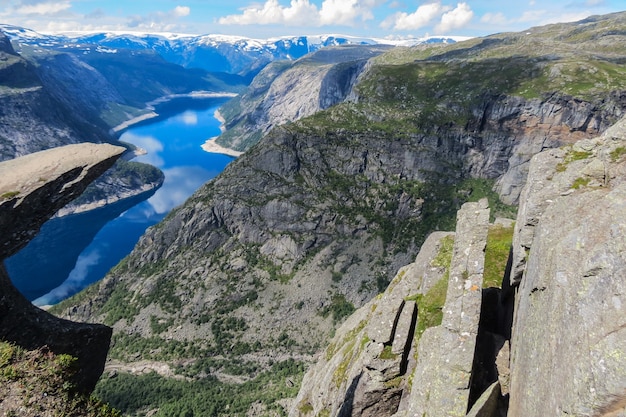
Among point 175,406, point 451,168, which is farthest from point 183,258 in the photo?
point 451,168

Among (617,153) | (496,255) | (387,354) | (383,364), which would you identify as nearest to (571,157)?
(617,153)

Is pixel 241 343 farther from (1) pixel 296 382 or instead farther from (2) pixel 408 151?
(2) pixel 408 151

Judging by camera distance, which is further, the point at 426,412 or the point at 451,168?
the point at 451,168

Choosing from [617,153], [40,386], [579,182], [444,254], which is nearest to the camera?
[40,386]

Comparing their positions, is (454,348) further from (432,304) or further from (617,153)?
(617,153)

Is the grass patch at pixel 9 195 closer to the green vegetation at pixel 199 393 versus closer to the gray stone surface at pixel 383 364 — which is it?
the gray stone surface at pixel 383 364

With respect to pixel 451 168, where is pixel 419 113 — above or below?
above

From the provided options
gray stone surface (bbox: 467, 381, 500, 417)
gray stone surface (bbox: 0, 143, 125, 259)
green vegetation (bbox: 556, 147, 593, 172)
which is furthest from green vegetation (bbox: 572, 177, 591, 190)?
gray stone surface (bbox: 0, 143, 125, 259)
